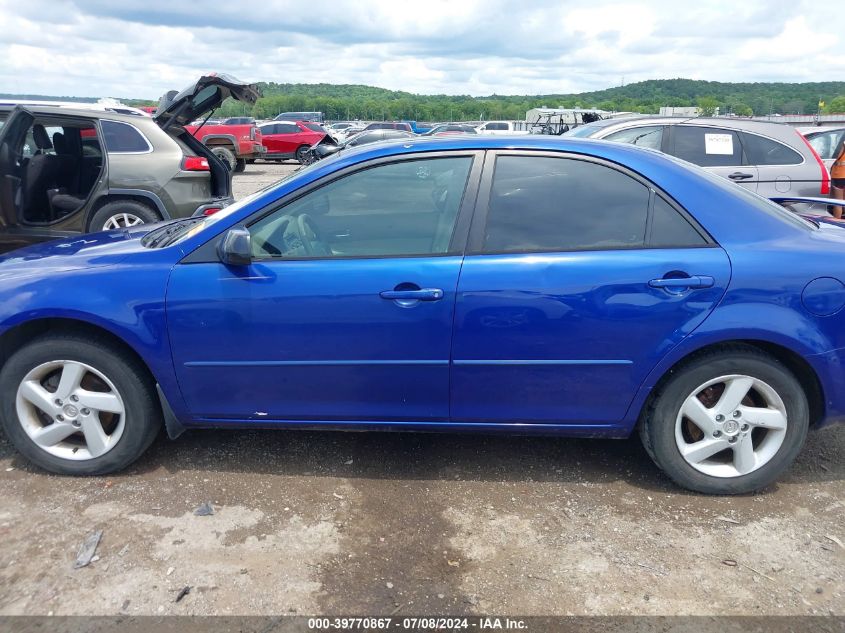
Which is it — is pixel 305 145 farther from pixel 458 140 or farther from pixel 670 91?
pixel 670 91

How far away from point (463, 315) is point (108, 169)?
5.02 m

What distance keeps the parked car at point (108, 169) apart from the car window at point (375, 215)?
329 cm

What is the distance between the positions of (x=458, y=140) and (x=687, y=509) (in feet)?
6.63

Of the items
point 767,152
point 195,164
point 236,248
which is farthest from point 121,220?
point 767,152

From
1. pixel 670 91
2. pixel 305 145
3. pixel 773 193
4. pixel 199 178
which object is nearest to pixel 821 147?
pixel 773 193

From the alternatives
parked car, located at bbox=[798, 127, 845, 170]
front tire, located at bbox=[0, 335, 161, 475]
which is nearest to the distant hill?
parked car, located at bbox=[798, 127, 845, 170]

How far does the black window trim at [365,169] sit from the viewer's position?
2.93m

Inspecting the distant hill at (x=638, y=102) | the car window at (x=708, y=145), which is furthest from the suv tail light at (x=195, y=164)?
the distant hill at (x=638, y=102)

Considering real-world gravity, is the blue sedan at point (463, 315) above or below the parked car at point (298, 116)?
below

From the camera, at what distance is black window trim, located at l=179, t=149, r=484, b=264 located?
2928 mm

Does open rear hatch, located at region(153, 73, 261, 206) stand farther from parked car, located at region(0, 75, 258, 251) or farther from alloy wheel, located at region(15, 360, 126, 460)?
alloy wheel, located at region(15, 360, 126, 460)

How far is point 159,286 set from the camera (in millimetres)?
2955

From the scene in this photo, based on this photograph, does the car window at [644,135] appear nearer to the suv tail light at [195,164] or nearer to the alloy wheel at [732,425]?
the suv tail light at [195,164]

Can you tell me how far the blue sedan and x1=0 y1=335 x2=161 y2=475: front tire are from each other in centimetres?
1
